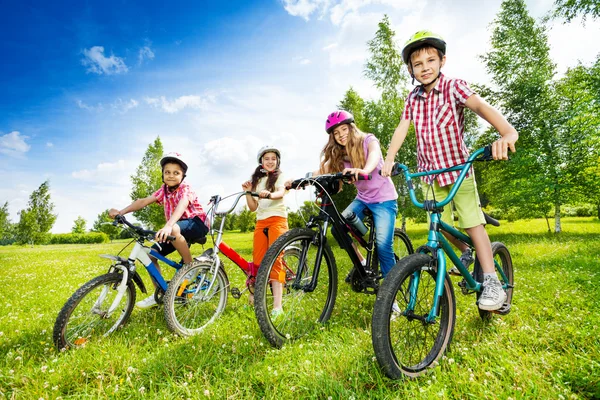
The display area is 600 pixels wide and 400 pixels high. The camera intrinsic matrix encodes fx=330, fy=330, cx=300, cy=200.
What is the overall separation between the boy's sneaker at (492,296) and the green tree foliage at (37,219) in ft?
166

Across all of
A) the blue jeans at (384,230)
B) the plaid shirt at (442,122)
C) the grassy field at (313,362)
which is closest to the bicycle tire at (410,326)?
the grassy field at (313,362)

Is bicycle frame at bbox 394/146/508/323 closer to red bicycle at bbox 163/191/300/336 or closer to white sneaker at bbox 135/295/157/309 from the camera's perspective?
red bicycle at bbox 163/191/300/336

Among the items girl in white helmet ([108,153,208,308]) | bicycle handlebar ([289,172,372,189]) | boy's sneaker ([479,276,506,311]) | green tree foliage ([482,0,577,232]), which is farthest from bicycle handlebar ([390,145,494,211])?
green tree foliage ([482,0,577,232])

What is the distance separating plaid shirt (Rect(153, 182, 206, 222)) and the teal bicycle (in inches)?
119

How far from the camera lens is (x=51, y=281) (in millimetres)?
8727

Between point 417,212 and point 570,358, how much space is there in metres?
16.9

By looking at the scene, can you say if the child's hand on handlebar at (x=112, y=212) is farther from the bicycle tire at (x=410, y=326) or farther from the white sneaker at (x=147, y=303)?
the bicycle tire at (x=410, y=326)

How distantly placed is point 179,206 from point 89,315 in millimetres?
1586

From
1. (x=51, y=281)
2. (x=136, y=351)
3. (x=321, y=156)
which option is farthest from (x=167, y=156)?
(x=51, y=281)

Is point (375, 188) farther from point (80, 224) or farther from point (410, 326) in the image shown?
point (80, 224)

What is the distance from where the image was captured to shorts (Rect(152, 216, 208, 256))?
4.58 metres

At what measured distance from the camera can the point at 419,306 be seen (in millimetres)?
2811

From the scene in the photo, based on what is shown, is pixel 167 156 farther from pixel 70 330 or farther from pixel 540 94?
pixel 540 94

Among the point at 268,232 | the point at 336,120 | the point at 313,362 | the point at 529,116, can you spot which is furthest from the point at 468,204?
the point at 529,116
